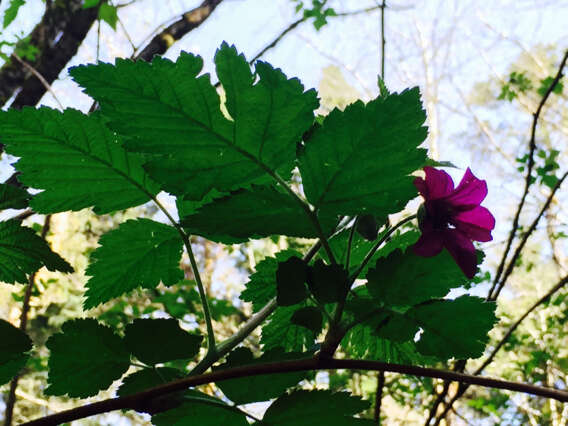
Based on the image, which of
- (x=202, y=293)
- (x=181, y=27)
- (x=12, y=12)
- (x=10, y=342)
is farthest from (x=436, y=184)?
(x=181, y=27)

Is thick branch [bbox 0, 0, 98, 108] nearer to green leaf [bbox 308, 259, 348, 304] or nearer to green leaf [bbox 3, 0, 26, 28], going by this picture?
green leaf [bbox 3, 0, 26, 28]

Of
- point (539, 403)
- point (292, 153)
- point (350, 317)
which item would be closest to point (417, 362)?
point (350, 317)

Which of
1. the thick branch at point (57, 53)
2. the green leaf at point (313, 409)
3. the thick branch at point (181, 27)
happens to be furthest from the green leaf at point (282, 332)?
the thick branch at point (57, 53)

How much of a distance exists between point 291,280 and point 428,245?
11 centimetres

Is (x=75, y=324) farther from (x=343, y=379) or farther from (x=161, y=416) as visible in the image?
(x=343, y=379)

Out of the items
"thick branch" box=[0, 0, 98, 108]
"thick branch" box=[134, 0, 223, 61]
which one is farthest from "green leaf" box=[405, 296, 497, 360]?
"thick branch" box=[0, 0, 98, 108]

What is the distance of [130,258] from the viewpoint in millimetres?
547

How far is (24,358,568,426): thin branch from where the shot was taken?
27 centimetres

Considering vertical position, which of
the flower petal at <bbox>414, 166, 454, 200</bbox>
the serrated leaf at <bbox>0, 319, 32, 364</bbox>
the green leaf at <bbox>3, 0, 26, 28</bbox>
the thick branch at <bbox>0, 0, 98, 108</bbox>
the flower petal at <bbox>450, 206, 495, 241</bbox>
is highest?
the thick branch at <bbox>0, 0, 98, 108</bbox>

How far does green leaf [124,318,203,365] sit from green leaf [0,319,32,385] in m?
0.08

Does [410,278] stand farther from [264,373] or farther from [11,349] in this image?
[11,349]

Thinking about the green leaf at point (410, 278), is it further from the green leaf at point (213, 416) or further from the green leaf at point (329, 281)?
the green leaf at point (213, 416)

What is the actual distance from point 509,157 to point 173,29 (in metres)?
11.5

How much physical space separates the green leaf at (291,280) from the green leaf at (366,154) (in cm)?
5
